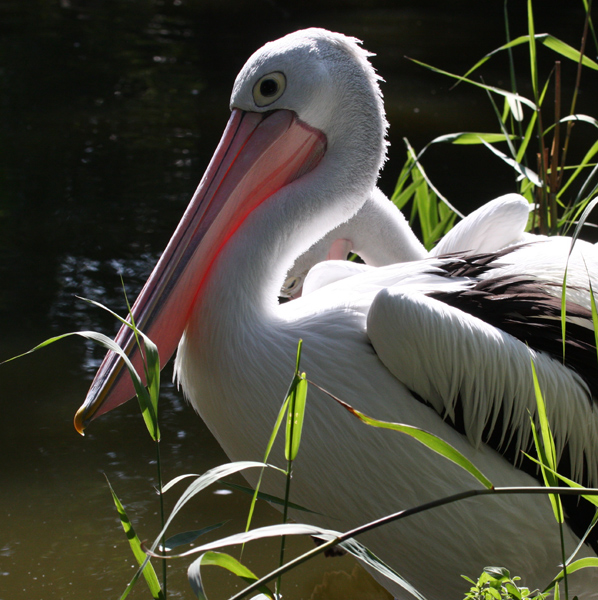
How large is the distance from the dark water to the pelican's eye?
123 cm

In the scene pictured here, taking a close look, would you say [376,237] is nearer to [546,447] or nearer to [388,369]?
[388,369]

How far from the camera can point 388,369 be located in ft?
5.85

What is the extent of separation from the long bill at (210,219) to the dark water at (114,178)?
722 mm

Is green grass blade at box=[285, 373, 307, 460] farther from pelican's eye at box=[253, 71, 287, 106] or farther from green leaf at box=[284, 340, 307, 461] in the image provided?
pelican's eye at box=[253, 71, 287, 106]

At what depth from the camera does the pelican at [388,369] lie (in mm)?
1732

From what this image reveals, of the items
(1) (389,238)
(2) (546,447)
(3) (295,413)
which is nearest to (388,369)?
(2) (546,447)

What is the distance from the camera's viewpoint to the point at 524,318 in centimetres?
176

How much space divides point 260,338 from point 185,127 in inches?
172

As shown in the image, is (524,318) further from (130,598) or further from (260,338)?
(130,598)

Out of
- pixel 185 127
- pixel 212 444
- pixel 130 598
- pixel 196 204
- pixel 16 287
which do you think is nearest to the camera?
pixel 196 204

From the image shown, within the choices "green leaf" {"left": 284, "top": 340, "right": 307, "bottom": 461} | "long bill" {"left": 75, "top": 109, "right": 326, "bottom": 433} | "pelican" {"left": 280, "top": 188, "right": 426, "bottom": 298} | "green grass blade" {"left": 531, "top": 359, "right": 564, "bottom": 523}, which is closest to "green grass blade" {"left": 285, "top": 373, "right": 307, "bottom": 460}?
"green leaf" {"left": 284, "top": 340, "right": 307, "bottom": 461}

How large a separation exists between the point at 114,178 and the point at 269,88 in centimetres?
326

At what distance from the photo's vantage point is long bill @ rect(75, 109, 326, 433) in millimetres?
1796

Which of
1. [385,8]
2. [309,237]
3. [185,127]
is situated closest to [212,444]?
[309,237]
